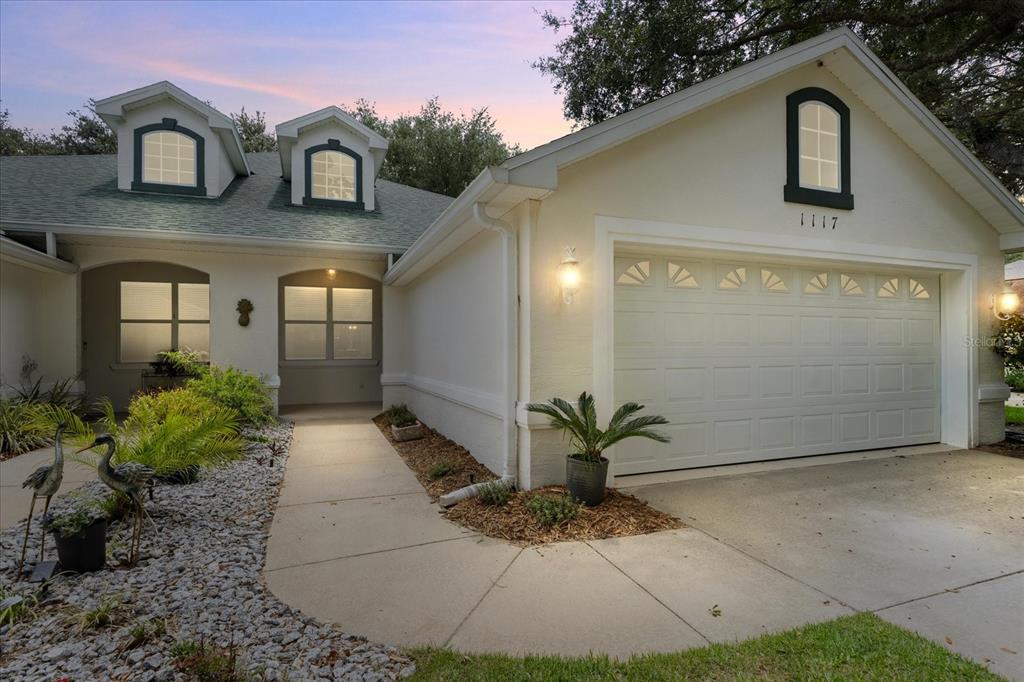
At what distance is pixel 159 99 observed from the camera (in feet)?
31.0

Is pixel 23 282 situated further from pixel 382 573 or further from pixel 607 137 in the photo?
pixel 607 137

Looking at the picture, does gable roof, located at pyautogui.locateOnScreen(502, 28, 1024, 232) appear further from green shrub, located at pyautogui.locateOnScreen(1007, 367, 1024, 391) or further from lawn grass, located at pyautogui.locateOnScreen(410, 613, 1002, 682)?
green shrub, located at pyautogui.locateOnScreen(1007, 367, 1024, 391)

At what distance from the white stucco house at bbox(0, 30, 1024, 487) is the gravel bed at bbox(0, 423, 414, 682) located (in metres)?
2.43

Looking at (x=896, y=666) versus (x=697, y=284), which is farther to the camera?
(x=697, y=284)

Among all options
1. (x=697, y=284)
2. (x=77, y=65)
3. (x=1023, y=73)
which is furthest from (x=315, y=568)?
(x=77, y=65)

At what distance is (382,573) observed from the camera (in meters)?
3.21

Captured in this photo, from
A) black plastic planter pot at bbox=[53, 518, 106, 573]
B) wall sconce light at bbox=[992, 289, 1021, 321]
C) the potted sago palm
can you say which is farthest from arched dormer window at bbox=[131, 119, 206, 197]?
wall sconce light at bbox=[992, 289, 1021, 321]

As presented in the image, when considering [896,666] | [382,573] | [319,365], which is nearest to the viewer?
[896,666]

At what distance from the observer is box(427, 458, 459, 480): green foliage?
17.8 feet

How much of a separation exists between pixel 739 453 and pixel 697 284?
2.07 m

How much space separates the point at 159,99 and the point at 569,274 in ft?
31.7

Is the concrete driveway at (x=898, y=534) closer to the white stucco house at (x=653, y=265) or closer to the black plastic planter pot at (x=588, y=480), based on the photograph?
the black plastic planter pot at (x=588, y=480)

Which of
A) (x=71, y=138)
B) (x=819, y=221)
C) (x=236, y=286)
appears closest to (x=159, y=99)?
(x=236, y=286)

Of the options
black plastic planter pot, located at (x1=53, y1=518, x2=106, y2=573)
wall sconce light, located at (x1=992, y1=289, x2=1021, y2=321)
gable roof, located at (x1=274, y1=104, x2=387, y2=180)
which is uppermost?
gable roof, located at (x1=274, y1=104, x2=387, y2=180)
